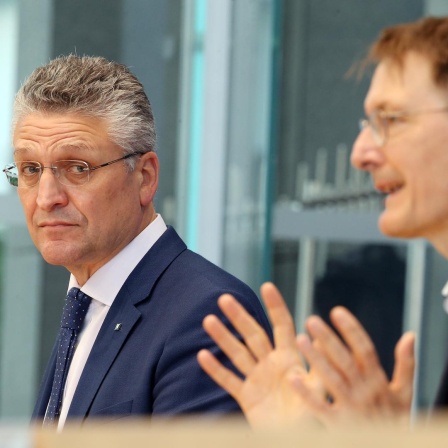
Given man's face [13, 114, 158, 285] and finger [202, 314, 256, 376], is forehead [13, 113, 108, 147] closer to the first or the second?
man's face [13, 114, 158, 285]

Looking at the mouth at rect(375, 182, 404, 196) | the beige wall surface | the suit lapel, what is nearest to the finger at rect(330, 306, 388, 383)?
the mouth at rect(375, 182, 404, 196)

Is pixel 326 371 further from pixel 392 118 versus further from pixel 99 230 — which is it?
pixel 99 230

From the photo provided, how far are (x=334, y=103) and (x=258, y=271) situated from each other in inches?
35.8

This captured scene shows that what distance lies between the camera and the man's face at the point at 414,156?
1705 millimetres

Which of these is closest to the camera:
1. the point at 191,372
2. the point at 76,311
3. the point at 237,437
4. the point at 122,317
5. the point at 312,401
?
the point at 237,437

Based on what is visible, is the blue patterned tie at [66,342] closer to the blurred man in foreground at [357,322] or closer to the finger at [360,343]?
the blurred man in foreground at [357,322]

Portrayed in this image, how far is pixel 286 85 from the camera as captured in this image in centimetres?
543

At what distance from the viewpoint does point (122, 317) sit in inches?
99.8

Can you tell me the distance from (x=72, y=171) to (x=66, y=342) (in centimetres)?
42

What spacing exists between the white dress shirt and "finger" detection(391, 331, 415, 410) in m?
1.10

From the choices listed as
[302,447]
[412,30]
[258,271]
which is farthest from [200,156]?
[302,447]

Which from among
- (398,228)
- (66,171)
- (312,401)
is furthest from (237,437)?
(66,171)

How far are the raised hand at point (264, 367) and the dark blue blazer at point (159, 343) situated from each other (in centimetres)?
57

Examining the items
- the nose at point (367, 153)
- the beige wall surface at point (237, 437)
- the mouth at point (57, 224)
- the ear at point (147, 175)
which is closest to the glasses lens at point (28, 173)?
the mouth at point (57, 224)
